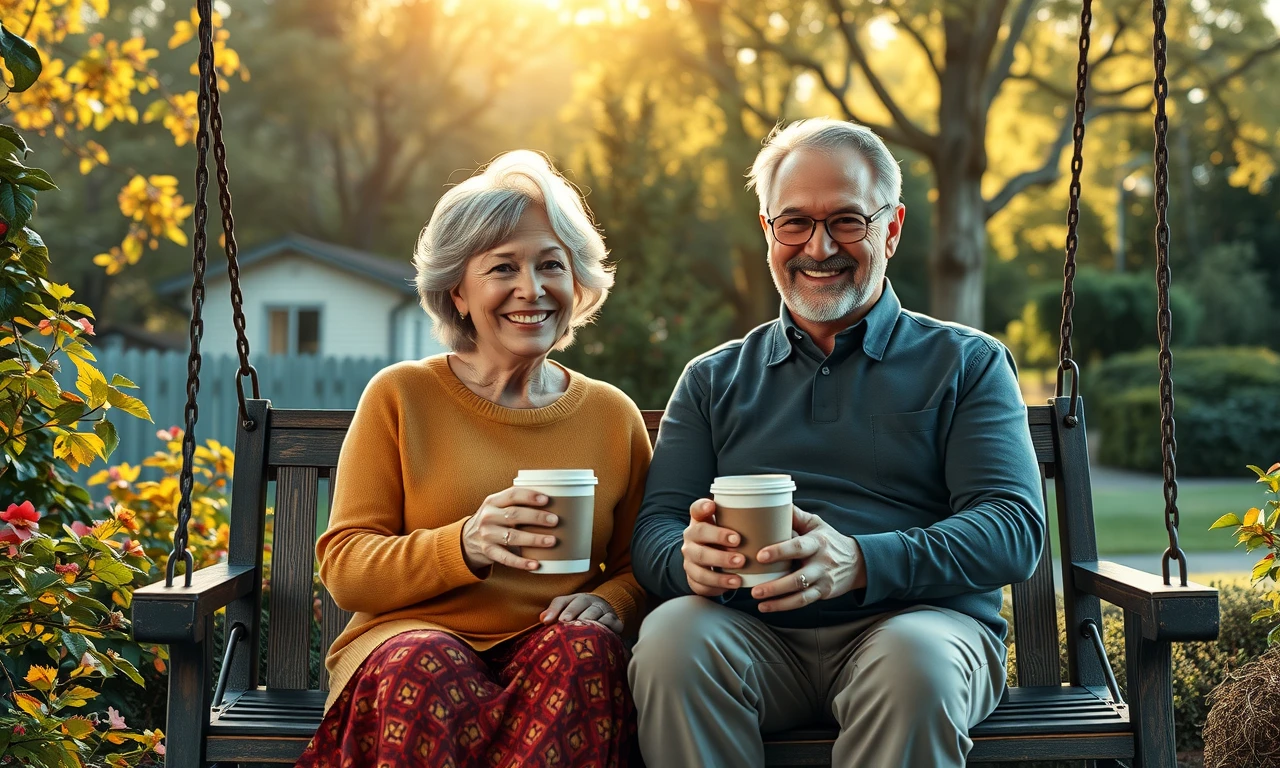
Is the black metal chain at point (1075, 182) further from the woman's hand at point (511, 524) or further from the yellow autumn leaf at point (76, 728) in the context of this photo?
the yellow autumn leaf at point (76, 728)

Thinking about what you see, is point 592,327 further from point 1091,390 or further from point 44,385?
point 44,385

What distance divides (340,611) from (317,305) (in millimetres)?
19536

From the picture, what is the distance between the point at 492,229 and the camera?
2.89 meters

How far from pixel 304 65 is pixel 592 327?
53.6 ft

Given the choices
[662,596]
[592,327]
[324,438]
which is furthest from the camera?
[592,327]

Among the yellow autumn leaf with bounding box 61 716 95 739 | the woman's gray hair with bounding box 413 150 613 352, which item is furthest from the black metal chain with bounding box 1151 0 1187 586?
the yellow autumn leaf with bounding box 61 716 95 739

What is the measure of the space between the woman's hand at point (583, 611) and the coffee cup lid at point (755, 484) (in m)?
0.52

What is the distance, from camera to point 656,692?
242cm

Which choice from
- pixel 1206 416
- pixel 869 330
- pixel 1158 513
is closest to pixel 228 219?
pixel 869 330

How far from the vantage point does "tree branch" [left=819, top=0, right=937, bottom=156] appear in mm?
14641

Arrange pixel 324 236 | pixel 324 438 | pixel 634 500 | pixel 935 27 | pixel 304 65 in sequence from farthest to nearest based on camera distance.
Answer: pixel 324 236
pixel 304 65
pixel 935 27
pixel 324 438
pixel 634 500

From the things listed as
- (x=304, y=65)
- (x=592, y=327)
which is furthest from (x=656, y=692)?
(x=304, y=65)

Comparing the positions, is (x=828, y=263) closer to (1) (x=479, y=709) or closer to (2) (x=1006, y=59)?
(1) (x=479, y=709)

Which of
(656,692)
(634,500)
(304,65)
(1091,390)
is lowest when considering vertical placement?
(656,692)
